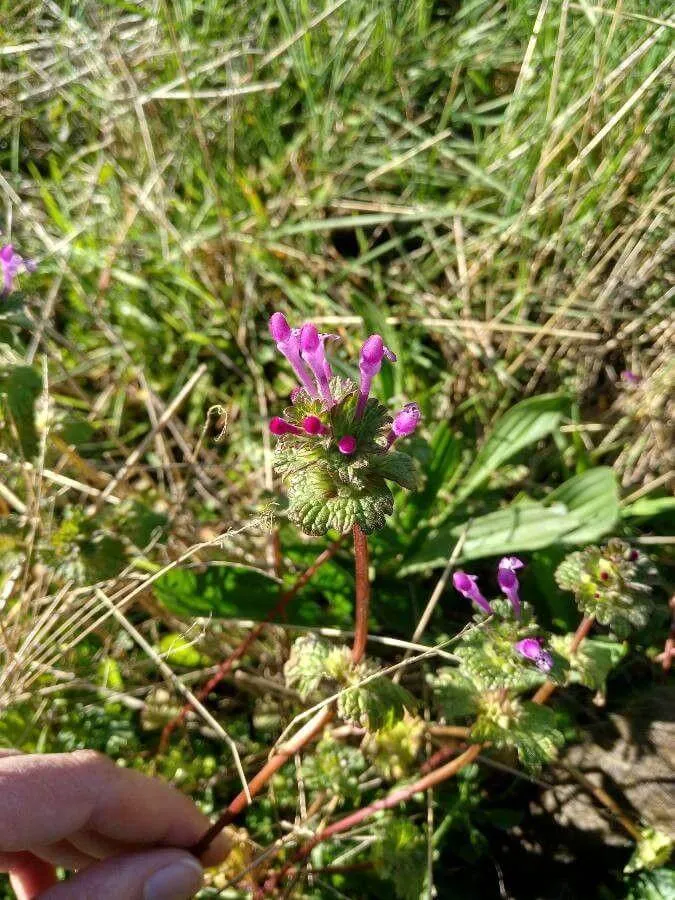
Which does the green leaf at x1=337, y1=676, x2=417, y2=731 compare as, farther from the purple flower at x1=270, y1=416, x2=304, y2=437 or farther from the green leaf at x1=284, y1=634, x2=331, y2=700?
the purple flower at x1=270, y1=416, x2=304, y2=437

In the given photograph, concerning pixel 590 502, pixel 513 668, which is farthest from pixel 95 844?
pixel 590 502

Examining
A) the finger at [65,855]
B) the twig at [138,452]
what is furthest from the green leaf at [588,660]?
the twig at [138,452]

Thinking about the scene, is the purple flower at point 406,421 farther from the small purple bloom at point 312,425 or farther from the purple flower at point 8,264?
the purple flower at point 8,264

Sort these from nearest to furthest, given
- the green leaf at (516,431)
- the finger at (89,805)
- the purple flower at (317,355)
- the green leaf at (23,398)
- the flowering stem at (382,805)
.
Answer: the purple flower at (317,355)
the finger at (89,805)
the flowering stem at (382,805)
the green leaf at (23,398)
the green leaf at (516,431)

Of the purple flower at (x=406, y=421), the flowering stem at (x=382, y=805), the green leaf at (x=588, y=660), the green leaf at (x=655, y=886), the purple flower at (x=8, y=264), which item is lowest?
the green leaf at (x=655, y=886)

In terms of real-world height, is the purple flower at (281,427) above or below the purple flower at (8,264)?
below

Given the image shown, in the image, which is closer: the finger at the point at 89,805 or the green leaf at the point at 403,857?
the finger at the point at 89,805

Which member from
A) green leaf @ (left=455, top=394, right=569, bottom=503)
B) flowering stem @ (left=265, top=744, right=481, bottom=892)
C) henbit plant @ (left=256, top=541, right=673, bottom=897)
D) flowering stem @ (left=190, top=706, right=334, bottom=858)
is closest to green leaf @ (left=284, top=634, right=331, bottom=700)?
henbit plant @ (left=256, top=541, right=673, bottom=897)
